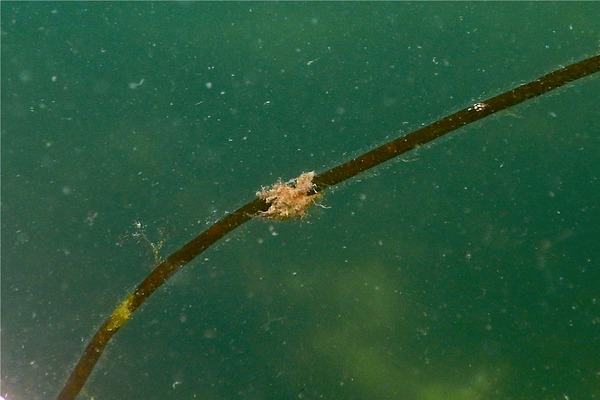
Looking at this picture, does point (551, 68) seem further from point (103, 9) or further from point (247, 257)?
point (103, 9)

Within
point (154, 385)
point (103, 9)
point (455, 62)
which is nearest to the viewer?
point (154, 385)

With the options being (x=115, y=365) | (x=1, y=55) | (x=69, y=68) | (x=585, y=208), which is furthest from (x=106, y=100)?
(x=585, y=208)

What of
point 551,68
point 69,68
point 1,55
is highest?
point 1,55

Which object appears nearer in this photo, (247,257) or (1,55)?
(247,257)

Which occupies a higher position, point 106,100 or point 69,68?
point 69,68

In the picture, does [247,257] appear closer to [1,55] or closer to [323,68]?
[323,68]

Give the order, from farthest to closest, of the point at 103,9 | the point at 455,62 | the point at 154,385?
the point at 103,9 < the point at 455,62 < the point at 154,385
